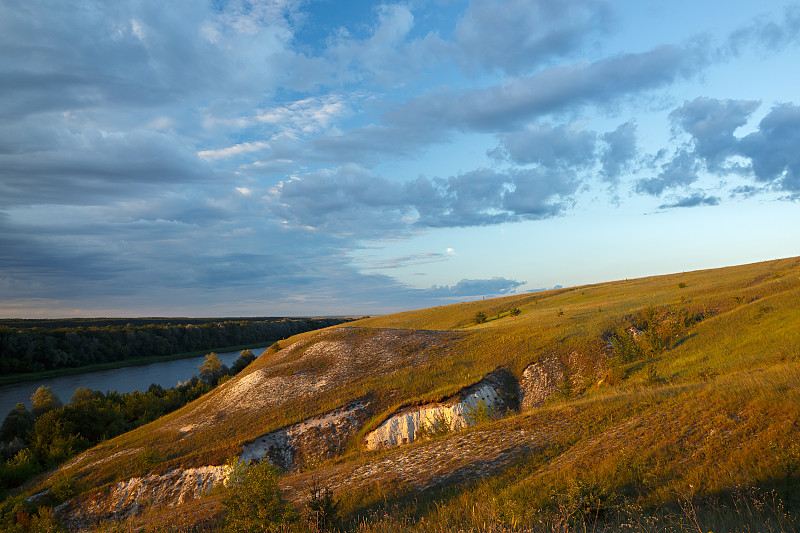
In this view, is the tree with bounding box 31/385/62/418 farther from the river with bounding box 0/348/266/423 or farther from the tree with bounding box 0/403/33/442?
the river with bounding box 0/348/266/423

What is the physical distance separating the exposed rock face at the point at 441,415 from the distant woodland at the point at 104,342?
4284 inches

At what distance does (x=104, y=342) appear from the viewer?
359 ft

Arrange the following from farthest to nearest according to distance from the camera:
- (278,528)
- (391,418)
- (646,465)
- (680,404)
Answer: (391,418) < (680,404) < (646,465) < (278,528)

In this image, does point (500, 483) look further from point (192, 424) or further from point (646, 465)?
point (192, 424)

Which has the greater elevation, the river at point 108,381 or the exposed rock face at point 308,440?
the exposed rock face at point 308,440

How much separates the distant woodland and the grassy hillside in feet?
293

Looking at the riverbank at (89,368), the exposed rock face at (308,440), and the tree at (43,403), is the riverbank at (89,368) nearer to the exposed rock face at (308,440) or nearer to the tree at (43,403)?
the tree at (43,403)

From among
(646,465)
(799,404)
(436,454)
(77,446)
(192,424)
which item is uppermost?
(799,404)

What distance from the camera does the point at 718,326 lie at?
2612cm

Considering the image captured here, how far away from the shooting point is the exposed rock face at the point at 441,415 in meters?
22.8

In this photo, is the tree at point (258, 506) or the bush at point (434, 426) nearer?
the tree at point (258, 506)

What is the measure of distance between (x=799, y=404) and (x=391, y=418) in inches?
727

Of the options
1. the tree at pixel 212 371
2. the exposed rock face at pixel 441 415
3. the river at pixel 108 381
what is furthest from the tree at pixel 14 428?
the exposed rock face at pixel 441 415

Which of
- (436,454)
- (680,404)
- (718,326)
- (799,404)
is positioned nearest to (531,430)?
(436,454)
